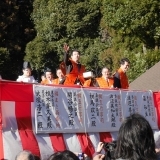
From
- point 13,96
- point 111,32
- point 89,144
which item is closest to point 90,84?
point 89,144

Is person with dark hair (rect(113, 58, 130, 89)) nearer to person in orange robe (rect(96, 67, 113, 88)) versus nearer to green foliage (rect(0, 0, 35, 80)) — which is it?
person in orange robe (rect(96, 67, 113, 88))

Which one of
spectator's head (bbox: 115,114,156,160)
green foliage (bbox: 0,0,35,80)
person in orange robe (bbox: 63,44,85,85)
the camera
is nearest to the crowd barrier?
person in orange robe (bbox: 63,44,85,85)

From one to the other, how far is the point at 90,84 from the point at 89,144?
5.32 ft

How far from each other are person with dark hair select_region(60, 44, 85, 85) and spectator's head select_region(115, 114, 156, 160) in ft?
14.7

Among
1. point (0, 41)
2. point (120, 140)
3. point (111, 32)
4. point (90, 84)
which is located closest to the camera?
point (120, 140)

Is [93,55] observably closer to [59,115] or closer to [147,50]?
[147,50]

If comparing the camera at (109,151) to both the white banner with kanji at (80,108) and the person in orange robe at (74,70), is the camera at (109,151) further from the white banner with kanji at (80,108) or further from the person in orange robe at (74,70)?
the person in orange robe at (74,70)

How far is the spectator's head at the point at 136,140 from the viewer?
3.25 meters

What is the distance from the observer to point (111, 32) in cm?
2448

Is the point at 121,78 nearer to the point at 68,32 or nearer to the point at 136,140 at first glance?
the point at 136,140

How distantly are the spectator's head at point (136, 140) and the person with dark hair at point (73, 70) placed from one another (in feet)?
14.7

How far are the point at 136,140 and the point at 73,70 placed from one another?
15.5ft

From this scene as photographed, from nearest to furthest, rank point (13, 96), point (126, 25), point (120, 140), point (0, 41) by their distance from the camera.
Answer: point (120, 140) → point (13, 96) → point (126, 25) → point (0, 41)

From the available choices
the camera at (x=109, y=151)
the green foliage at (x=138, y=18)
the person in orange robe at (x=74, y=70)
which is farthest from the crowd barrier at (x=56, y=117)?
the green foliage at (x=138, y=18)
